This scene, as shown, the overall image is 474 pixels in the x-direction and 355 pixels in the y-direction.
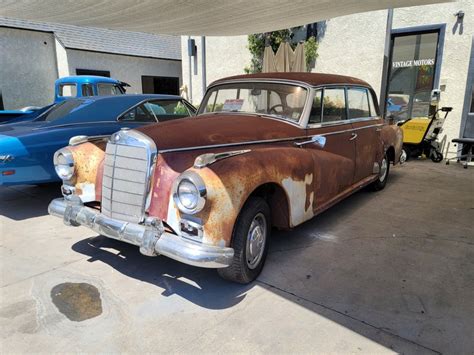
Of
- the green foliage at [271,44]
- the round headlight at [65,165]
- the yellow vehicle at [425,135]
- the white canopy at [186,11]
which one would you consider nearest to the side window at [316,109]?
the white canopy at [186,11]

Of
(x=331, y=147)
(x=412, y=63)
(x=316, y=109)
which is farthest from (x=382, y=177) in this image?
(x=412, y=63)

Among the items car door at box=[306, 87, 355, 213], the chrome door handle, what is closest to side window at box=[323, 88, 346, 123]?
car door at box=[306, 87, 355, 213]

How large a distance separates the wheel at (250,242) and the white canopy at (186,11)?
3.47m

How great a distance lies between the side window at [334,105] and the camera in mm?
4062

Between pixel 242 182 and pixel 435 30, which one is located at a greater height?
pixel 435 30

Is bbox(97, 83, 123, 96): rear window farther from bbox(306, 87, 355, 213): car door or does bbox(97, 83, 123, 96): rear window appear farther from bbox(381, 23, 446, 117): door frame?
bbox(306, 87, 355, 213): car door

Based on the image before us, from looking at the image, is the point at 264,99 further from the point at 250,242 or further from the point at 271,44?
the point at 271,44

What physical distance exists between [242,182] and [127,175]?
3.20 feet

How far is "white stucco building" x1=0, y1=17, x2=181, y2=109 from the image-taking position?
43.4ft

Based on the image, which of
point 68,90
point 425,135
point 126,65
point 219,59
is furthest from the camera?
point 126,65

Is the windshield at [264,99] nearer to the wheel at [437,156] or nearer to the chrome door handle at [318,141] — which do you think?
the chrome door handle at [318,141]

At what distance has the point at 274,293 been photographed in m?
2.89

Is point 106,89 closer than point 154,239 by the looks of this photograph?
No

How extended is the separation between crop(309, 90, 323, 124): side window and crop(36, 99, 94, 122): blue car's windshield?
3656 mm
